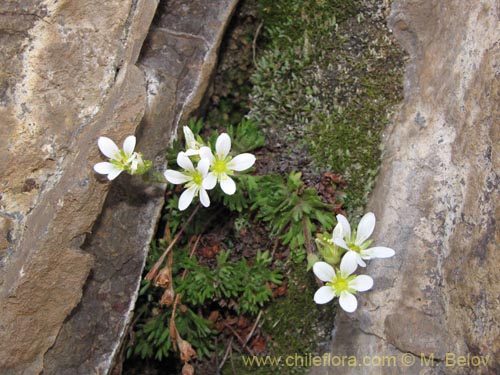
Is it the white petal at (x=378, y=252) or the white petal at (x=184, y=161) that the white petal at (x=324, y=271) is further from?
the white petal at (x=184, y=161)

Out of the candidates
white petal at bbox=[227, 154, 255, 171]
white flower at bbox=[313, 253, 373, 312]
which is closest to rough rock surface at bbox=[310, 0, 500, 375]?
white flower at bbox=[313, 253, 373, 312]

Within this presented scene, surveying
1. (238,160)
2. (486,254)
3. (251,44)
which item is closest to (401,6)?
(251,44)

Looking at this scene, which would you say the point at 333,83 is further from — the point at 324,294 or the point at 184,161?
the point at 324,294

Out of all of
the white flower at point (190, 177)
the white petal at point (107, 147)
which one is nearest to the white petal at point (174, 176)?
the white flower at point (190, 177)

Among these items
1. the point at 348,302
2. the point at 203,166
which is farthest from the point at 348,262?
the point at 203,166

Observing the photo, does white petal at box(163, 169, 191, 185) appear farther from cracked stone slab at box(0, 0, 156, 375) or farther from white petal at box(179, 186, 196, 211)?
cracked stone slab at box(0, 0, 156, 375)

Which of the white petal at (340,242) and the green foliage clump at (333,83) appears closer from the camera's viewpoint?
the white petal at (340,242)
